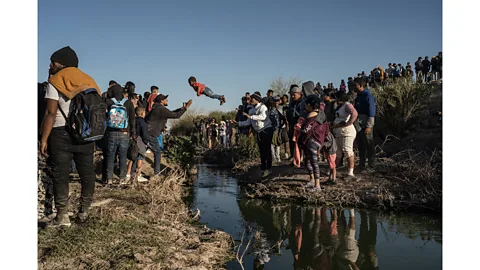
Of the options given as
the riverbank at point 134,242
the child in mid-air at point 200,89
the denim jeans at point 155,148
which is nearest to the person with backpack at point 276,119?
the child in mid-air at point 200,89

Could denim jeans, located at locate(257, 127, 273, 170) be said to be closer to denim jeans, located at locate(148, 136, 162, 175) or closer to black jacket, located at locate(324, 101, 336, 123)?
black jacket, located at locate(324, 101, 336, 123)

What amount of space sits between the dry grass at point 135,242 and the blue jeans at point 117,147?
2009mm

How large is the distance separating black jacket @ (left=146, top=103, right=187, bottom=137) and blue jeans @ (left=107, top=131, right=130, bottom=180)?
75 cm

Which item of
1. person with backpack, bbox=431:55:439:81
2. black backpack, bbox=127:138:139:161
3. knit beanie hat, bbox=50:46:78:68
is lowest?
black backpack, bbox=127:138:139:161

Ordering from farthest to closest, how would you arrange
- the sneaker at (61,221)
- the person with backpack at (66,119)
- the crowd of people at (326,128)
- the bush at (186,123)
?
the bush at (186,123) < the crowd of people at (326,128) < the sneaker at (61,221) < the person with backpack at (66,119)

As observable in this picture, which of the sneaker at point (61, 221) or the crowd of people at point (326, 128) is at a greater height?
the crowd of people at point (326, 128)

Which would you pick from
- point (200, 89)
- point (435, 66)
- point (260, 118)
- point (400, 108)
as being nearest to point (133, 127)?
point (200, 89)

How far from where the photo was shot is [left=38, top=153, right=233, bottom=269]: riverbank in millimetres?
3541

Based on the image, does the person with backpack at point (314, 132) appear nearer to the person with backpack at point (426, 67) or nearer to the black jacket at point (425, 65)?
the person with backpack at point (426, 67)

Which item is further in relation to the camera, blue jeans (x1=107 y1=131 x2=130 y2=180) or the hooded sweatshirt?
the hooded sweatshirt

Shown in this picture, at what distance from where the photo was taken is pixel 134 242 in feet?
13.4

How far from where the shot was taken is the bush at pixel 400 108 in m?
13.3

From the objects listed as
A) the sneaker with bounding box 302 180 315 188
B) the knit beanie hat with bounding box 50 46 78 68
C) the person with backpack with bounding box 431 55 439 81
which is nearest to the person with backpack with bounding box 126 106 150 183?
the sneaker with bounding box 302 180 315 188

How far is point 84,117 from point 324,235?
3317mm
